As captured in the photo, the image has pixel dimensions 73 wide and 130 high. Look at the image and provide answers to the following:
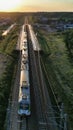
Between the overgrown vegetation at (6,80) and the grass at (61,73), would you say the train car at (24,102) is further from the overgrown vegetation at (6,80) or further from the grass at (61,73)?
the grass at (61,73)

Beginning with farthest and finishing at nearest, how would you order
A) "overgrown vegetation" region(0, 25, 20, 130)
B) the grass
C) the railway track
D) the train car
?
1. the grass
2. "overgrown vegetation" region(0, 25, 20, 130)
3. the train car
4. the railway track

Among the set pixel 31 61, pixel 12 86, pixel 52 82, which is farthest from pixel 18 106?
pixel 31 61

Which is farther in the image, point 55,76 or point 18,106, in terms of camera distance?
point 55,76

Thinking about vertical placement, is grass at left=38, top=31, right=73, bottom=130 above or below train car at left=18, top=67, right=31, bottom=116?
above

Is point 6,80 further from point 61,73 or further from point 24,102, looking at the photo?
point 24,102

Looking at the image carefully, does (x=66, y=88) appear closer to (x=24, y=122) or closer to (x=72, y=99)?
(x=72, y=99)

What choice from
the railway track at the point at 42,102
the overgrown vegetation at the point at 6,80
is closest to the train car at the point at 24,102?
the railway track at the point at 42,102

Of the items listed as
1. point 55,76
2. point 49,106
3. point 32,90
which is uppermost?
point 55,76

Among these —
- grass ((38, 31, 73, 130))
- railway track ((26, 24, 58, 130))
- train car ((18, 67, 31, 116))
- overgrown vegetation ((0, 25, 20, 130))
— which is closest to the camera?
railway track ((26, 24, 58, 130))

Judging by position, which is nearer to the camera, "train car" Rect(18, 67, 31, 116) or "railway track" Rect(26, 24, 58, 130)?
"railway track" Rect(26, 24, 58, 130)

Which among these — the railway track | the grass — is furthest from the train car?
the grass

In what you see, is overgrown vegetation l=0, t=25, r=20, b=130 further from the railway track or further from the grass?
the grass
